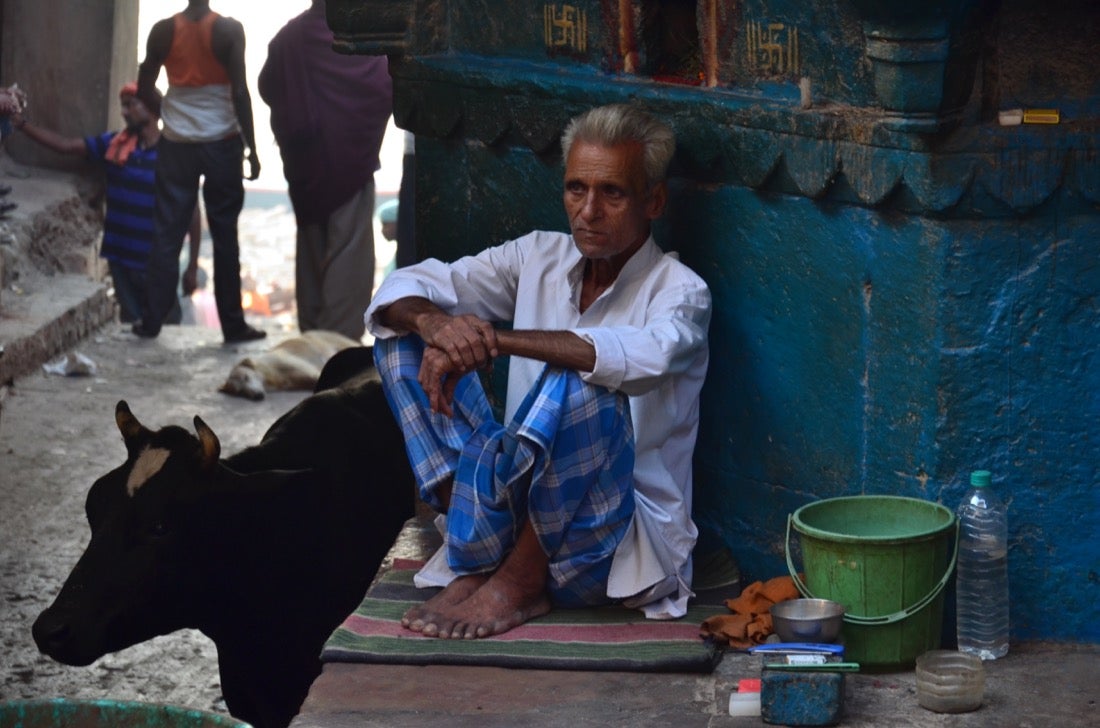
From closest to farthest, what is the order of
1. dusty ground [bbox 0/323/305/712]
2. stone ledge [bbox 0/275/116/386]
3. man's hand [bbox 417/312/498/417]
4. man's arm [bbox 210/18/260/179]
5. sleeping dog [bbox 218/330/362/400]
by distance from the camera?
man's hand [bbox 417/312/498/417]
dusty ground [bbox 0/323/305/712]
stone ledge [bbox 0/275/116/386]
sleeping dog [bbox 218/330/362/400]
man's arm [bbox 210/18/260/179]

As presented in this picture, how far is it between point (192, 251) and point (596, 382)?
8091mm

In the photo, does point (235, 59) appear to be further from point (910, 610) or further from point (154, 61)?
point (910, 610)

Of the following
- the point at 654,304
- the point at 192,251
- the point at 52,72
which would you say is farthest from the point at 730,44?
the point at 192,251

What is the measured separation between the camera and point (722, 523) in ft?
15.5

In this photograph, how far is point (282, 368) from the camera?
912 cm

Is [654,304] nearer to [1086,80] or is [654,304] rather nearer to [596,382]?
[596,382]

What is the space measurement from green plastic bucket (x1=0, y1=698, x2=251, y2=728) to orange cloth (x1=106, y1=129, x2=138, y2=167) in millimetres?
7232

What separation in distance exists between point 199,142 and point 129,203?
102 centimetres

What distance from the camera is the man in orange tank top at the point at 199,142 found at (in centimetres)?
945

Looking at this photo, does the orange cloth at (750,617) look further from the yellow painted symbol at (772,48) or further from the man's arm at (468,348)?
the yellow painted symbol at (772,48)

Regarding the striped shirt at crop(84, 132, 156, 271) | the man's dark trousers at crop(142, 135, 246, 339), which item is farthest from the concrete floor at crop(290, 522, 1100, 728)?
the striped shirt at crop(84, 132, 156, 271)

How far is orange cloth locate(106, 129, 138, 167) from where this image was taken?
1038cm

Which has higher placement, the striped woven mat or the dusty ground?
the striped woven mat

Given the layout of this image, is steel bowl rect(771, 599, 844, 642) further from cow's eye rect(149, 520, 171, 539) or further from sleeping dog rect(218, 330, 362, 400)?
sleeping dog rect(218, 330, 362, 400)
